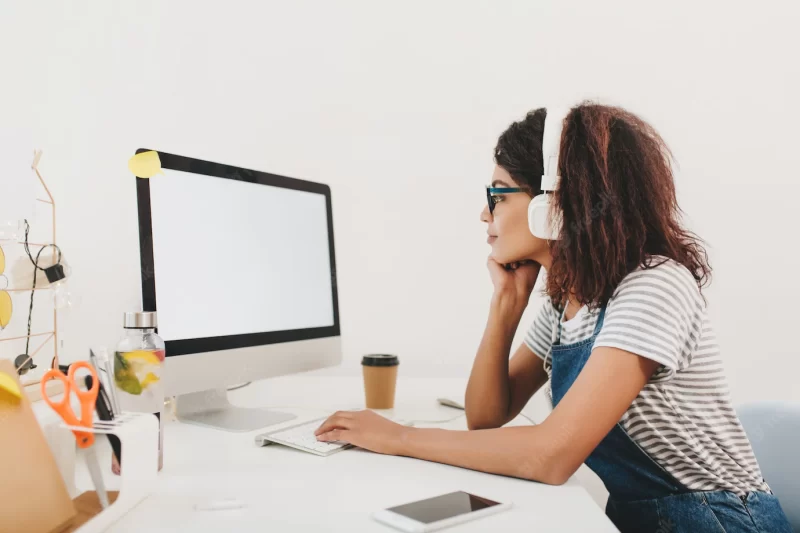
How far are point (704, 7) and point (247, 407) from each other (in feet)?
5.63

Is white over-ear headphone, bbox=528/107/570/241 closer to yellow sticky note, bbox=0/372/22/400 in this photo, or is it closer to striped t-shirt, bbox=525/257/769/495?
striped t-shirt, bbox=525/257/769/495

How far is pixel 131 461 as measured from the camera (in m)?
0.71

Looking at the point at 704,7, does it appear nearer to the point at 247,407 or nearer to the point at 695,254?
the point at 695,254

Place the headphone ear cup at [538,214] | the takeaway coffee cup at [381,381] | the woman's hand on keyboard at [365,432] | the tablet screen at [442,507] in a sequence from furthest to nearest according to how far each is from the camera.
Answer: the takeaway coffee cup at [381,381]
the headphone ear cup at [538,214]
the woman's hand on keyboard at [365,432]
the tablet screen at [442,507]

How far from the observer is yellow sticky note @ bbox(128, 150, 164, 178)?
1.10 metres

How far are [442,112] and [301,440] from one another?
1.24m

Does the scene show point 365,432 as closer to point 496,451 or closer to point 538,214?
point 496,451

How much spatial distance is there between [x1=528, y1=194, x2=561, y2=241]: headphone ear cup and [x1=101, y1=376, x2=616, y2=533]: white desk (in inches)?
16.3

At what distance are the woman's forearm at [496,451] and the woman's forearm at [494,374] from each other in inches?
12.2

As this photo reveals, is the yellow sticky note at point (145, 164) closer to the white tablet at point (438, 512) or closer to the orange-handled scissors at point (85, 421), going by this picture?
the orange-handled scissors at point (85, 421)

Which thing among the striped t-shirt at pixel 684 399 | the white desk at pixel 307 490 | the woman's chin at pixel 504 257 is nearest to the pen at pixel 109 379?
the white desk at pixel 307 490

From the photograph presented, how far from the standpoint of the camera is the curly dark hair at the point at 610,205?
1031mm

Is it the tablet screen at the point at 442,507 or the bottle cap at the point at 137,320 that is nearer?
the tablet screen at the point at 442,507

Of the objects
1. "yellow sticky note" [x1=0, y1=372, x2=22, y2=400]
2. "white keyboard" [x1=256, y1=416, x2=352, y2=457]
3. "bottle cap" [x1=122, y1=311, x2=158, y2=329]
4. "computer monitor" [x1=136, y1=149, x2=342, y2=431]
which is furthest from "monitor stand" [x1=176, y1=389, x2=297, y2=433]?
"yellow sticky note" [x1=0, y1=372, x2=22, y2=400]
